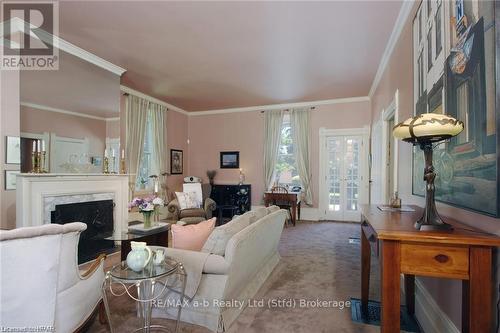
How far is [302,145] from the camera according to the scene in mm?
6109

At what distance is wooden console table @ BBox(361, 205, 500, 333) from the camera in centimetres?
112

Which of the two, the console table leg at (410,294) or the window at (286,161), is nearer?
the console table leg at (410,294)

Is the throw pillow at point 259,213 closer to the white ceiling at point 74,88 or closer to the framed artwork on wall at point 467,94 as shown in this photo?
the framed artwork on wall at point 467,94

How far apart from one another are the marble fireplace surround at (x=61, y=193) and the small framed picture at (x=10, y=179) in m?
0.11

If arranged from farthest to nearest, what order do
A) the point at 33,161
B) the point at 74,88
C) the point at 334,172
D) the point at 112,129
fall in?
the point at 334,172 < the point at 112,129 < the point at 74,88 < the point at 33,161

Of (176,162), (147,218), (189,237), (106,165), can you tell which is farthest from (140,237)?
(176,162)

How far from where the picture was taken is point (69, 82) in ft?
11.6

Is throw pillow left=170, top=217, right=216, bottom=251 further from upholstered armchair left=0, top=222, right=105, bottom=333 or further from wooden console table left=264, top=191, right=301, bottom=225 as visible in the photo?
wooden console table left=264, top=191, right=301, bottom=225

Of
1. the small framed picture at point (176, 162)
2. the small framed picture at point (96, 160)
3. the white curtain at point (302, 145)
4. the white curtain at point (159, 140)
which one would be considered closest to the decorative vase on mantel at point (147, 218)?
the small framed picture at point (96, 160)

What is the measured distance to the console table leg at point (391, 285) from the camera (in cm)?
123

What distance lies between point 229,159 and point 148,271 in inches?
207

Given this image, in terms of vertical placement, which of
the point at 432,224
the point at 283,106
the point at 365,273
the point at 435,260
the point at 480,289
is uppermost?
the point at 283,106

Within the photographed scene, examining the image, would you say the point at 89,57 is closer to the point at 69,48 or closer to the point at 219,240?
the point at 69,48

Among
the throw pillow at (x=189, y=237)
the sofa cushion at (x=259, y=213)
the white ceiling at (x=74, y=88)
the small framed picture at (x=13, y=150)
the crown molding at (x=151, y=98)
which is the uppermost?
the crown molding at (x=151, y=98)
